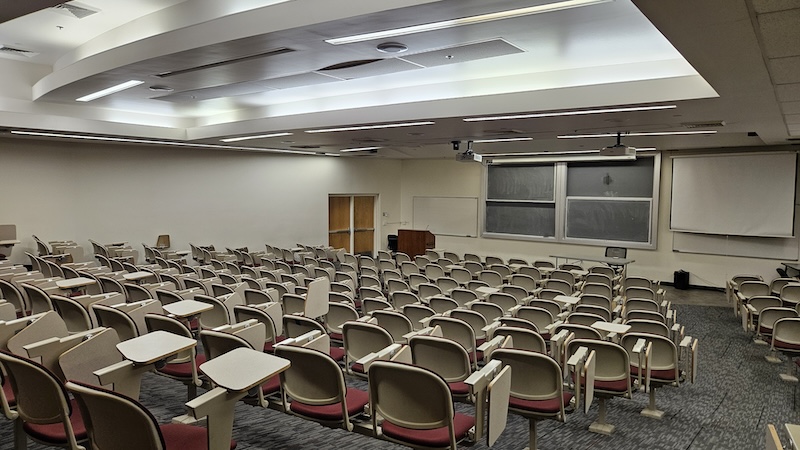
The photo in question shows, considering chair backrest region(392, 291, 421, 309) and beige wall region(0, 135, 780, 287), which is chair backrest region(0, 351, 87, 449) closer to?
chair backrest region(392, 291, 421, 309)

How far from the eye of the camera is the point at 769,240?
42.6ft

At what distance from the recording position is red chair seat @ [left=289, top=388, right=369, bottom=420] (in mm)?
3537

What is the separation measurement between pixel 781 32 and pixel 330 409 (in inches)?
153

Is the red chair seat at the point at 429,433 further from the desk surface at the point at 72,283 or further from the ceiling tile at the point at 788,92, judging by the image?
the desk surface at the point at 72,283

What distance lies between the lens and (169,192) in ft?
47.1

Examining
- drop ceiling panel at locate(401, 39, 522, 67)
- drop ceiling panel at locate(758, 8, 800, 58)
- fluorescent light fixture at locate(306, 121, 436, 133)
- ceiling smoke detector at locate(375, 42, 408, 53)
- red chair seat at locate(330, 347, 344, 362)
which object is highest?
drop ceiling panel at locate(401, 39, 522, 67)

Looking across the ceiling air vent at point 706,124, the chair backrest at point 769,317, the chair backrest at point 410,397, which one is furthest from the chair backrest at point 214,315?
the ceiling air vent at point 706,124

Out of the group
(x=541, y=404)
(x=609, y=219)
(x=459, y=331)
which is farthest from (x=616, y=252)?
(x=541, y=404)

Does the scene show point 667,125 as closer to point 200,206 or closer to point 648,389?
point 648,389

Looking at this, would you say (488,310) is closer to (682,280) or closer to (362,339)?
(362,339)

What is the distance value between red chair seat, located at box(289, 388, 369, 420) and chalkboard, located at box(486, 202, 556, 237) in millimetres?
13816

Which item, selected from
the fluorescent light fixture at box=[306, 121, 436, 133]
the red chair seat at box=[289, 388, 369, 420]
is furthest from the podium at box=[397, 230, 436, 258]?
the red chair seat at box=[289, 388, 369, 420]

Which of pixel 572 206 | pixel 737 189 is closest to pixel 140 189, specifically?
pixel 572 206

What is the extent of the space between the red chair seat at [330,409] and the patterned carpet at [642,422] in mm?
Result: 829
